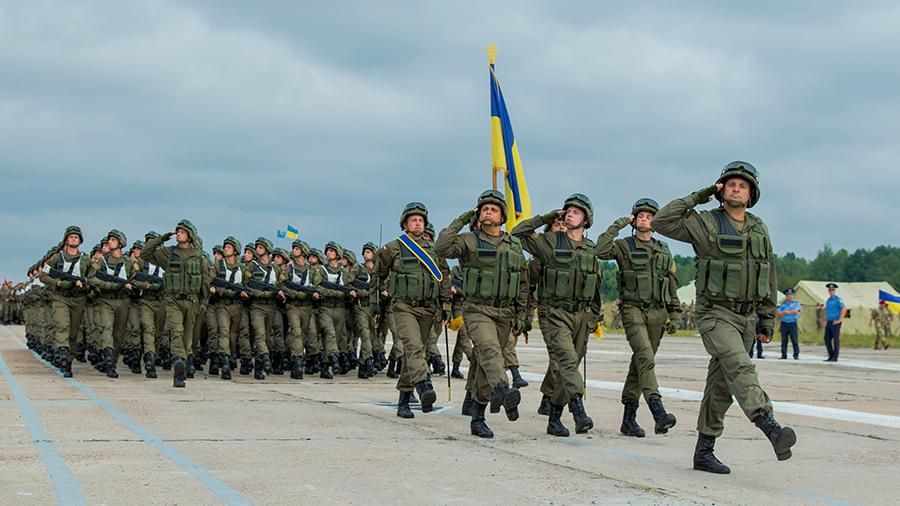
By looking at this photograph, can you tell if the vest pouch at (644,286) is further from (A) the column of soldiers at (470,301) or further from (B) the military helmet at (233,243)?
(B) the military helmet at (233,243)

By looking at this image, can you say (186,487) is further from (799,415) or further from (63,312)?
(63,312)

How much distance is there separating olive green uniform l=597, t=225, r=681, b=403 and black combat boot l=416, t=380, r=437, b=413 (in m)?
1.86

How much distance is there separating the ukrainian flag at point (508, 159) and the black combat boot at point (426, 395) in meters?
3.44

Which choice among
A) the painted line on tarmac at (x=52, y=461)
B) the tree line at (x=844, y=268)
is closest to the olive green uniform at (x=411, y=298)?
the painted line on tarmac at (x=52, y=461)

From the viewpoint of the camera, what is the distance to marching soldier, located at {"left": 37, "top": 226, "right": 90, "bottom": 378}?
15.6m

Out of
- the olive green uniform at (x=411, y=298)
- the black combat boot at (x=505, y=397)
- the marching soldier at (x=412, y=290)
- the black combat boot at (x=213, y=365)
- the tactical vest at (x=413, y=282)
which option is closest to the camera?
Result: the black combat boot at (x=505, y=397)

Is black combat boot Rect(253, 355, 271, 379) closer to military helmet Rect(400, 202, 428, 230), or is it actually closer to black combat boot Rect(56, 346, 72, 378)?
black combat boot Rect(56, 346, 72, 378)

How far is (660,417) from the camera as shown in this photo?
9055 millimetres

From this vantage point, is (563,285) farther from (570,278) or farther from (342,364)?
(342,364)

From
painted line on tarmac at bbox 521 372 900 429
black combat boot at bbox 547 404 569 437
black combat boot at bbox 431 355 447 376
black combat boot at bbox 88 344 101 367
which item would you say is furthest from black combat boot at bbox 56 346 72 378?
black combat boot at bbox 547 404 569 437

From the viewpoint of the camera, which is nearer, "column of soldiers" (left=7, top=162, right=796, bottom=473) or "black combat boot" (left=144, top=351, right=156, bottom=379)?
"column of soldiers" (left=7, top=162, right=796, bottom=473)

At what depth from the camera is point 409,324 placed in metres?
10.8

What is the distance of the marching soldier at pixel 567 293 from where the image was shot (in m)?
9.17

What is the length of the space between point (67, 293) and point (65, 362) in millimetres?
1137
